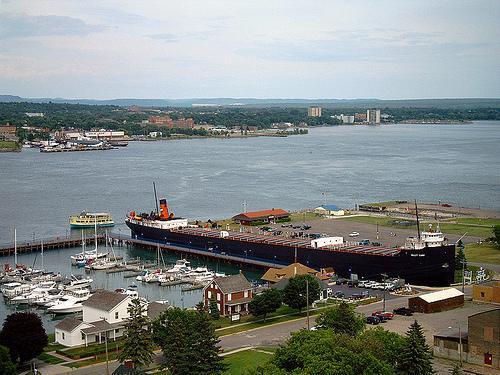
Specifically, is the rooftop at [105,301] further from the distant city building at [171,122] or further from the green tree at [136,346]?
the distant city building at [171,122]

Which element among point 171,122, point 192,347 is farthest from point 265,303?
point 171,122

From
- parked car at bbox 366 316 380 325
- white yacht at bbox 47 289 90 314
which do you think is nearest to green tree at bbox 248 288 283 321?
parked car at bbox 366 316 380 325

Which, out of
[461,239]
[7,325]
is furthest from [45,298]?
[461,239]

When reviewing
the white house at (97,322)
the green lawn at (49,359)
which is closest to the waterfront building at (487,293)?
the white house at (97,322)

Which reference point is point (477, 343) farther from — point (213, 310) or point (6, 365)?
point (6, 365)

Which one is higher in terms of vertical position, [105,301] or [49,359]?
[105,301]

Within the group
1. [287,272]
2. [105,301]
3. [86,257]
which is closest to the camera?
[105,301]

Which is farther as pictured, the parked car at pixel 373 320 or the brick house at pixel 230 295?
the brick house at pixel 230 295
